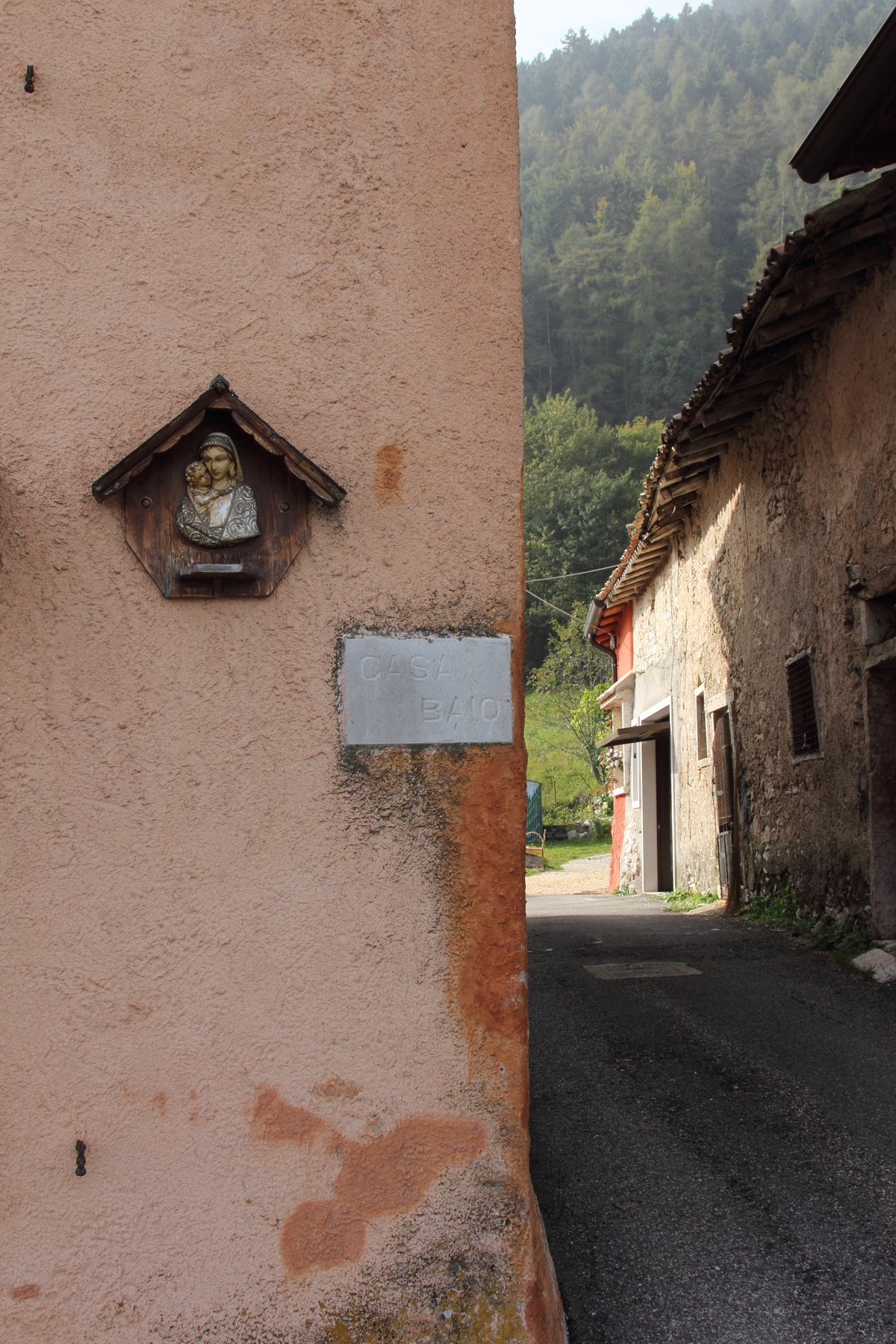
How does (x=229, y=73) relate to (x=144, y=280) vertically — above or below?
above

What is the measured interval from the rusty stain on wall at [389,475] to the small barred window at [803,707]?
6873 mm

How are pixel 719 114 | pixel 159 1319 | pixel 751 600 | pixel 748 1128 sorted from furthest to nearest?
1. pixel 719 114
2. pixel 751 600
3. pixel 748 1128
4. pixel 159 1319

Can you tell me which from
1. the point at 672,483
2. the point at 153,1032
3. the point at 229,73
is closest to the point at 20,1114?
the point at 153,1032

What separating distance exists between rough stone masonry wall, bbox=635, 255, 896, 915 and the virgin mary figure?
5749 mm

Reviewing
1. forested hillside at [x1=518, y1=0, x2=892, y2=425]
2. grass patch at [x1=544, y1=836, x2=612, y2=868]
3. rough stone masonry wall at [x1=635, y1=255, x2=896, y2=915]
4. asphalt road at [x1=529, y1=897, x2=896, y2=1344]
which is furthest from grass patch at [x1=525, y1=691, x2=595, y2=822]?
asphalt road at [x1=529, y1=897, x2=896, y2=1344]

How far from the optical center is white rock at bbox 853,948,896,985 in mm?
6793

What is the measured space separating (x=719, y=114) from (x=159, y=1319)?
3706 inches

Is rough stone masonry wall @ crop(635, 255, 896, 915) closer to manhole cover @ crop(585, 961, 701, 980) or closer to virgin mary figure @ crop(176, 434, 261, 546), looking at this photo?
manhole cover @ crop(585, 961, 701, 980)

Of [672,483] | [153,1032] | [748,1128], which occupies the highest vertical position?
[672,483]

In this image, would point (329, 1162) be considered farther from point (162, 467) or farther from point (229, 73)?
point (229, 73)

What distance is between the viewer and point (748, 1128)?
166 inches

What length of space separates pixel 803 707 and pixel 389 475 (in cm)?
724

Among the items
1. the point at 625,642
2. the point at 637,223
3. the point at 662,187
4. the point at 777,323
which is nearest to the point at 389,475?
the point at 777,323

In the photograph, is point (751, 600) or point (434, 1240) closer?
point (434, 1240)
